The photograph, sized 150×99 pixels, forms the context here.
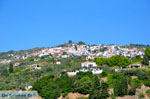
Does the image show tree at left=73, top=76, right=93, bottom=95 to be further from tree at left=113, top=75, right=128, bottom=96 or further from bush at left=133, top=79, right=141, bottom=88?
bush at left=133, top=79, right=141, bottom=88

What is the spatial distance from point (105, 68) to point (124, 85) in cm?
1365

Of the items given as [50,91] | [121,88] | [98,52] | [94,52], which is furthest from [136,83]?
[94,52]

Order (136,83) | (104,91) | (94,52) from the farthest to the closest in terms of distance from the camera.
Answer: (94,52) → (136,83) → (104,91)

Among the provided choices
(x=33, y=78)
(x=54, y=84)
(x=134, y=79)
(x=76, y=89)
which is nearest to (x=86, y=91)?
(x=76, y=89)

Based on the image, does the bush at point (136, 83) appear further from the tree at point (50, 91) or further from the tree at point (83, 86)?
the tree at point (50, 91)

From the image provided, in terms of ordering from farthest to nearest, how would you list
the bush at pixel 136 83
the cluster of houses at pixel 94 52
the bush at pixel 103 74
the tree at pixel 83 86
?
the cluster of houses at pixel 94 52 < the bush at pixel 103 74 < the bush at pixel 136 83 < the tree at pixel 83 86

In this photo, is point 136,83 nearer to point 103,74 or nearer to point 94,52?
point 103,74

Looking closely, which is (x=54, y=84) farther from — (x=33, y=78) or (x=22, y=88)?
(x=33, y=78)

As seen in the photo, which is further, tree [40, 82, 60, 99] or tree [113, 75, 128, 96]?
tree [40, 82, 60, 99]

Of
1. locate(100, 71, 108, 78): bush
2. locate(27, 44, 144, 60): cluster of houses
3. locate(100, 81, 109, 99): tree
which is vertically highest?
locate(27, 44, 144, 60): cluster of houses

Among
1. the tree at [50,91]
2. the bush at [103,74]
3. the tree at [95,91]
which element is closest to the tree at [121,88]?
the tree at [95,91]

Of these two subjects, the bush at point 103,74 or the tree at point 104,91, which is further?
the bush at point 103,74

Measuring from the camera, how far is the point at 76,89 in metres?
39.7

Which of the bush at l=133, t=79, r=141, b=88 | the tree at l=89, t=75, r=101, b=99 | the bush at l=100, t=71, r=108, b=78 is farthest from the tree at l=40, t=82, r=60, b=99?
the bush at l=133, t=79, r=141, b=88
